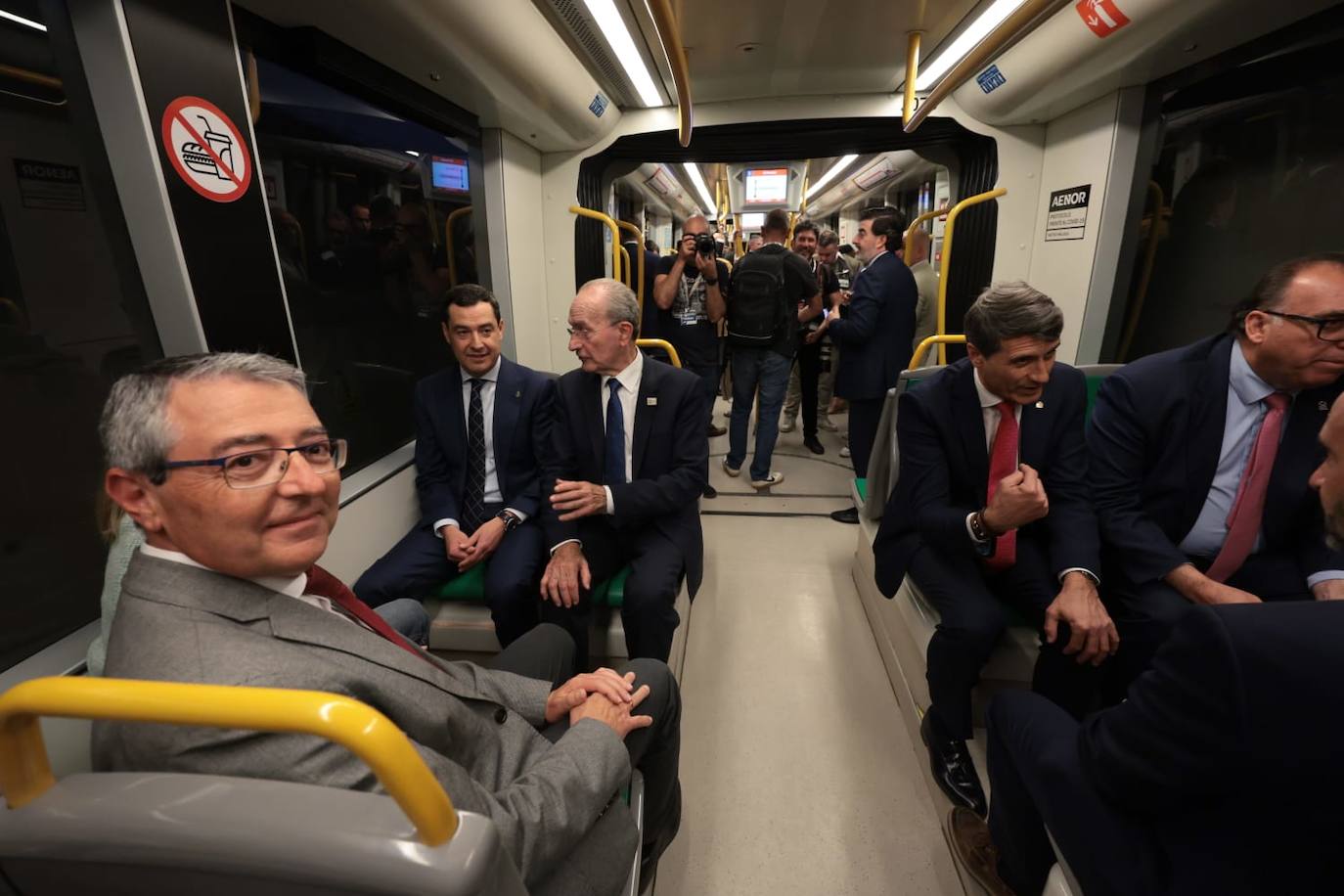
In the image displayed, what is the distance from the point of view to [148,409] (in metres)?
1.00

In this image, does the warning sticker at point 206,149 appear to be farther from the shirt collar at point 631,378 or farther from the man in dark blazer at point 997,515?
the man in dark blazer at point 997,515

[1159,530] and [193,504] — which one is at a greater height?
[193,504]

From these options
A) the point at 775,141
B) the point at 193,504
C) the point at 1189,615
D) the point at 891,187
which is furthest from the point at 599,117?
the point at 891,187

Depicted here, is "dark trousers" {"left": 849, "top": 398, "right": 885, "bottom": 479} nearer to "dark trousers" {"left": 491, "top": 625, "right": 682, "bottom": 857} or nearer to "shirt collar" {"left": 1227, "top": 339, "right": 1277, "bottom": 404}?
"shirt collar" {"left": 1227, "top": 339, "right": 1277, "bottom": 404}

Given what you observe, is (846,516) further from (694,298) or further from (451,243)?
(451,243)

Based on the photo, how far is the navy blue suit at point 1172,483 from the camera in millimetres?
1774

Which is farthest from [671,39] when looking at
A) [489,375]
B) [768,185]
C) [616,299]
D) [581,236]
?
[768,185]

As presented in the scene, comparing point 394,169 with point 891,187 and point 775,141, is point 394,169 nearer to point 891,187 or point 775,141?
point 775,141

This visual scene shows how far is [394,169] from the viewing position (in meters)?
3.06

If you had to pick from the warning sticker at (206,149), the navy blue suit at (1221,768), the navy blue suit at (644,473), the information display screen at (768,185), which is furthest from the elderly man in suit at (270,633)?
Answer: the information display screen at (768,185)

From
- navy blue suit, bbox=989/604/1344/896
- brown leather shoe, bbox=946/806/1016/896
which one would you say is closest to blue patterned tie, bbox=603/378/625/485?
brown leather shoe, bbox=946/806/1016/896

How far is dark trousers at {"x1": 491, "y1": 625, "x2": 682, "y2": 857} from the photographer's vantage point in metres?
1.49

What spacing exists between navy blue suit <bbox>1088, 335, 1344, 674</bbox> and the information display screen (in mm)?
12339

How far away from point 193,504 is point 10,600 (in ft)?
4.93
